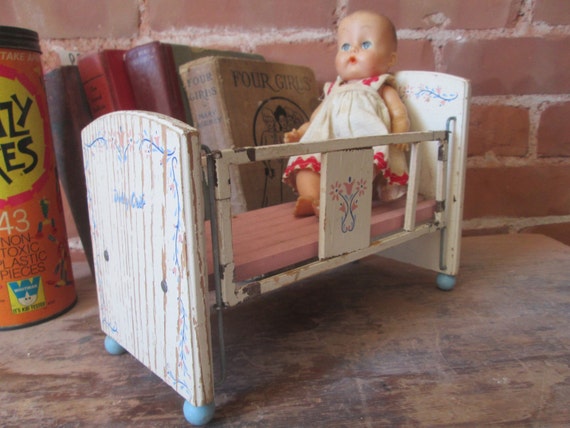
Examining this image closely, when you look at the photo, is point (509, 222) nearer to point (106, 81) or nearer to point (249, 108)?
point (249, 108)

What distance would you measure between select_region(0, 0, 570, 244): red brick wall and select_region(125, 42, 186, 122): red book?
0.19 meters

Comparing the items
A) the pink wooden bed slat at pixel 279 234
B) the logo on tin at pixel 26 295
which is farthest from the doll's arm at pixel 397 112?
the logo on tin at pixel 26 295

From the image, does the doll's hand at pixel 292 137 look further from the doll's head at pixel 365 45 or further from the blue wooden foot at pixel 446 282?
the blue wooden foot at pixel 446 282

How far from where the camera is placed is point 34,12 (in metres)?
0.88

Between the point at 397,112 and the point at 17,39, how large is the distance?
21.5 inches

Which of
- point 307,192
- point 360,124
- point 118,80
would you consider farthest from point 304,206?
point 118,80

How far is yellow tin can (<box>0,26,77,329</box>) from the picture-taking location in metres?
0.61

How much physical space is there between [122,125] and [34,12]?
0.60 metres

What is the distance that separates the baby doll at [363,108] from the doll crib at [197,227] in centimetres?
5

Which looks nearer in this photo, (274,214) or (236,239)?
(236,239)

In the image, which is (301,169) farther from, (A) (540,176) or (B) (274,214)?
(A) (540,176)

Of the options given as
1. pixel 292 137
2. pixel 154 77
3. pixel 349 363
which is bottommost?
pixel 349 363

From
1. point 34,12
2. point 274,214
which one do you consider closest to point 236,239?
point 274,214

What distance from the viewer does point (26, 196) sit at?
0.64 meters
